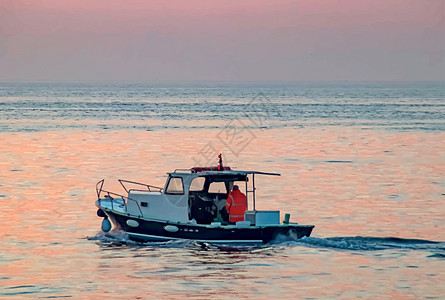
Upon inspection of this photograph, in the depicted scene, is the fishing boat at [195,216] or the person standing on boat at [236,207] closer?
the fishing boat at [195,216]

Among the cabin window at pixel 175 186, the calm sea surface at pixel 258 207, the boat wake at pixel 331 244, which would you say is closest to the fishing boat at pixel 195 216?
the cabin window at pixel 175 186

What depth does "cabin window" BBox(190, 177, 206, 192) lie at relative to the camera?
94.6 feet

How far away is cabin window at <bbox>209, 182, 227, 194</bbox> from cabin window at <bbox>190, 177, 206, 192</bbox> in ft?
0.99

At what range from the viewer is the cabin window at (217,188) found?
29.0 meters

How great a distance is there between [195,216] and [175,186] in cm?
124

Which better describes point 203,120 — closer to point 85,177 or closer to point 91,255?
point 85,177

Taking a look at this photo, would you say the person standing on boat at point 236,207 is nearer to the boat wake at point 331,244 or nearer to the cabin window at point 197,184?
the boat wake at point 331,244

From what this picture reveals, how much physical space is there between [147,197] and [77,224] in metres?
3.60

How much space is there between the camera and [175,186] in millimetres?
28891

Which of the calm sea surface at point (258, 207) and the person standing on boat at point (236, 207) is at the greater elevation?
the person standing on boat at point (236, 207)

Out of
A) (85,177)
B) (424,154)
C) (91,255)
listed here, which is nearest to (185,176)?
Result: (91,255)

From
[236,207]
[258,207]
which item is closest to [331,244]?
[236,207]

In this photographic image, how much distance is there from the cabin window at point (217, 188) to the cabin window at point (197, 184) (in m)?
0.30

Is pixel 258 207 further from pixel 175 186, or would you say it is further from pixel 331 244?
pixel 331 244
